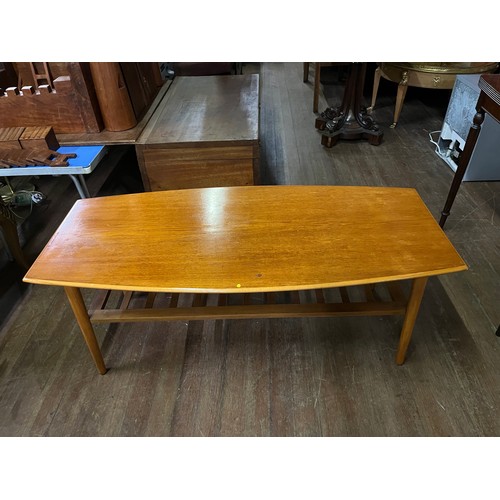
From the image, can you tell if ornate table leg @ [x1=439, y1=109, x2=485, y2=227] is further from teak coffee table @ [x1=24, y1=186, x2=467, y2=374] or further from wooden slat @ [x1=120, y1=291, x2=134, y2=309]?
wooden slat @ [x1=120, y1=291, x2=134, y2=309]

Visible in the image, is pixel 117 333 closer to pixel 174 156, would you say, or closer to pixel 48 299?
pixel 48 299

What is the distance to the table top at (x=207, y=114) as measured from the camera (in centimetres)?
190

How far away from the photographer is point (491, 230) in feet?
6.95

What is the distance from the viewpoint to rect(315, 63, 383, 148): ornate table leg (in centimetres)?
296

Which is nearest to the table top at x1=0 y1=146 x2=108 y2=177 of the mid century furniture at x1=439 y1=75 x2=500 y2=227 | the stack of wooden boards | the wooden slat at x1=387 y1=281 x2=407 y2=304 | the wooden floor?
the stack of wooden boards

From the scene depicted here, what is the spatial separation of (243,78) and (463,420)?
7.53 feet

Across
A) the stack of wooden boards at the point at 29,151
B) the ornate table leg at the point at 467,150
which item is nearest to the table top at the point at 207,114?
the stack of wooden boards at the point at 29,151

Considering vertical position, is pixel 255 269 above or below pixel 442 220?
above

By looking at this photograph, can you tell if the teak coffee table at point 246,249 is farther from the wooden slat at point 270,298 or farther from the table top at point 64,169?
the table top at point 64,169

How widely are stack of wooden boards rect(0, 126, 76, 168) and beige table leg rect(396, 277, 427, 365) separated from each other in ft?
4.97

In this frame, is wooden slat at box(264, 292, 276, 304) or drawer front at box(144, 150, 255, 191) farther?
drawer front at box(144, 150, 255, 191)

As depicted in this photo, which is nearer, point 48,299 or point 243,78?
point 48,299

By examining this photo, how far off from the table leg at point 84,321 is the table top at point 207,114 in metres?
0.92

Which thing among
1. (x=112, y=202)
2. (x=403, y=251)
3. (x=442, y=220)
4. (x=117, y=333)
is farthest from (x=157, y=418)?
(x=442, y=220)
